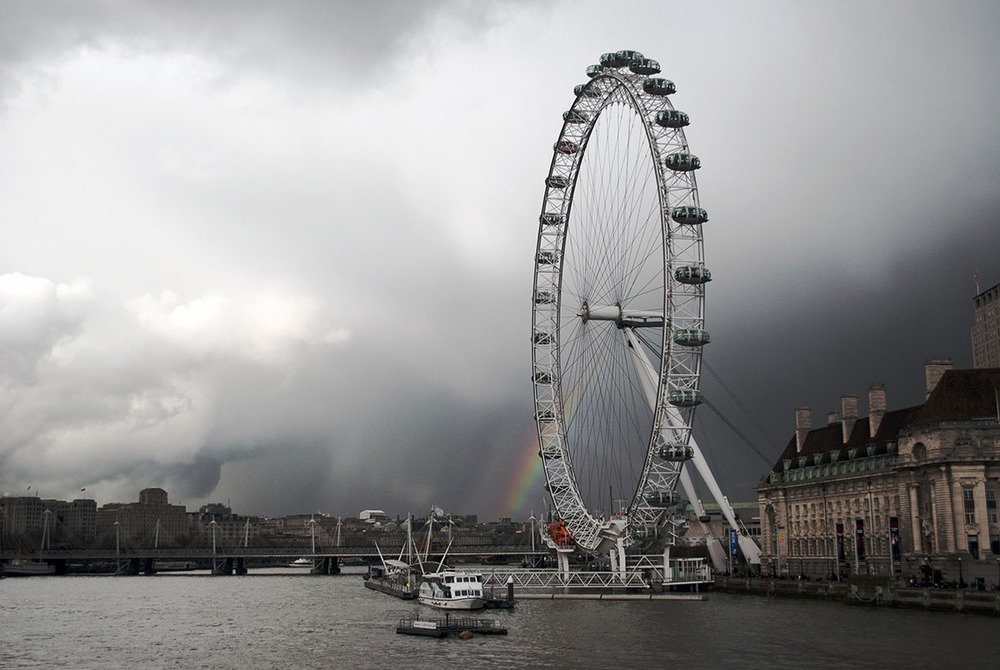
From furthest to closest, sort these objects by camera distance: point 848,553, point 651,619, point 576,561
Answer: point 576,561 → point 848,553 → point 651,619

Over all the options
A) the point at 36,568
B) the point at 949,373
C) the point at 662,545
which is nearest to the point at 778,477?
the point at 662,545

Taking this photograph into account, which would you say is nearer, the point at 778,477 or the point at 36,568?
the point at 778,477

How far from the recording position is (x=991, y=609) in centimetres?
5362

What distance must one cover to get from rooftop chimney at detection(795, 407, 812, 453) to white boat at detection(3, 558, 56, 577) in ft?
416

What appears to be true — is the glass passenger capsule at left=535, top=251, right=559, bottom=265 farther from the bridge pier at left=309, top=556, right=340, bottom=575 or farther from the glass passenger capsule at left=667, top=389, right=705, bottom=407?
the bridge pier at left=309, top=556, right=340, bottom=575

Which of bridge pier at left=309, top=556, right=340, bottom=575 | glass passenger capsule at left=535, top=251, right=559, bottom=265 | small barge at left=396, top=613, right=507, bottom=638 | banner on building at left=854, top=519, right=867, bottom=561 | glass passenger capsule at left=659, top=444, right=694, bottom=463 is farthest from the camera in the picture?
bridge pier at left=309, top=556, right=340, bottom=575

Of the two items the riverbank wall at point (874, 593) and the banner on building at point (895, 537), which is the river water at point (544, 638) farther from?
the banner on building at point (895, 537)

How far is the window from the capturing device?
63094mm

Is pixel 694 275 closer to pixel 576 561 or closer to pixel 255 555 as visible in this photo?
pixel 576 561

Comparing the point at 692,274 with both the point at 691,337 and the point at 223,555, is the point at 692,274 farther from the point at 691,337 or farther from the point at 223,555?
the point at 223,555

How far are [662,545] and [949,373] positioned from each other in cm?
2189

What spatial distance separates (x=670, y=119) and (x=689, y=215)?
603cm

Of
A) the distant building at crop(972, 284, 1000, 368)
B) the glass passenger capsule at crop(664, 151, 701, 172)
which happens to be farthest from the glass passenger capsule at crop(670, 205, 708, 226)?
the distant building at crop(972, 284, 1000, 368)

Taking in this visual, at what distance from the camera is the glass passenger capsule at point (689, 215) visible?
72062mm
